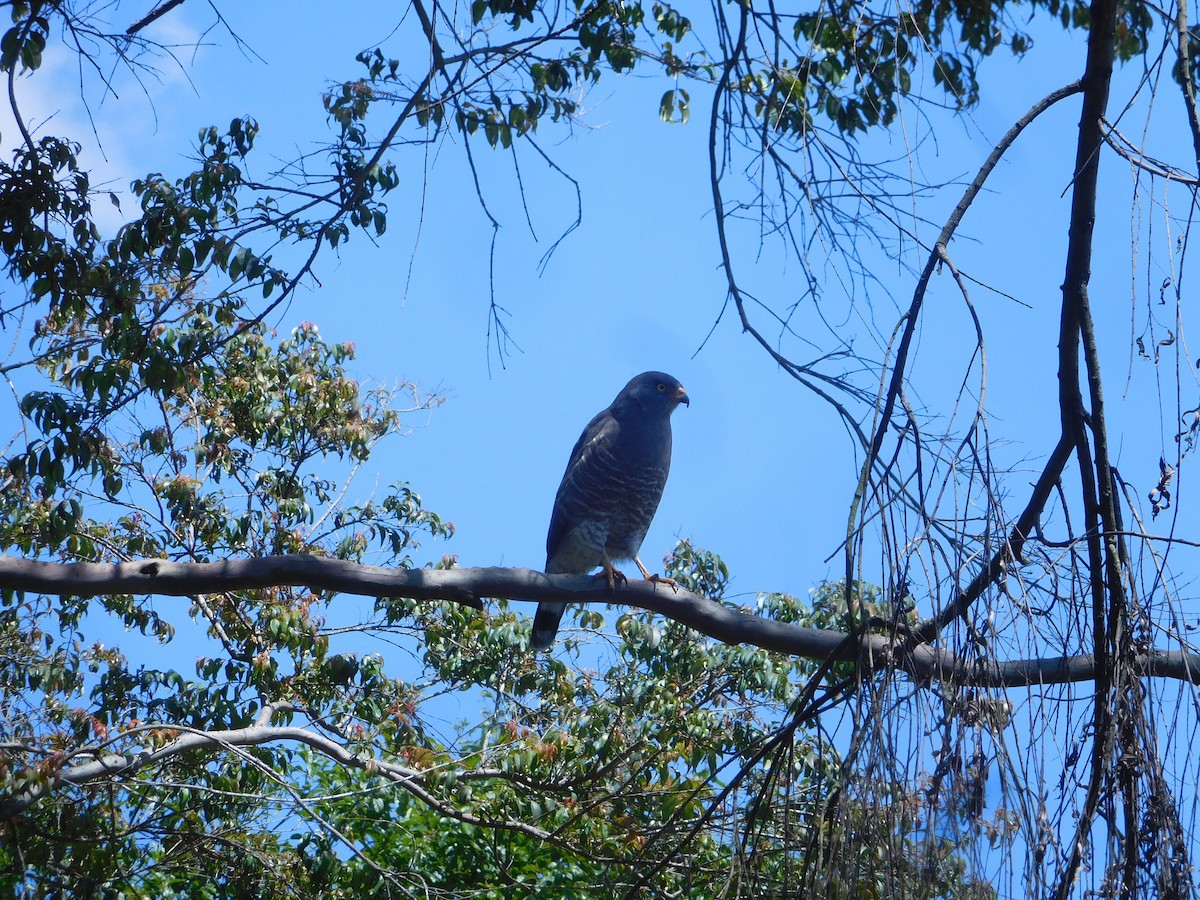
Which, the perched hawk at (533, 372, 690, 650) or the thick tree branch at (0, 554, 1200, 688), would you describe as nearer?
the thick tree branch at (0, 554, 1200, 688)

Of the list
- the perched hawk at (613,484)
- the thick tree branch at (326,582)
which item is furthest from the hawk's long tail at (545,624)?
the thick tree branch at (326,582)

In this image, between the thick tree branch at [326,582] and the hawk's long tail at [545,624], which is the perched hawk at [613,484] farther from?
the thick tree branch at [326,582]

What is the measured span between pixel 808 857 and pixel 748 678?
382 cm

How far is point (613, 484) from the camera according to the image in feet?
18.2

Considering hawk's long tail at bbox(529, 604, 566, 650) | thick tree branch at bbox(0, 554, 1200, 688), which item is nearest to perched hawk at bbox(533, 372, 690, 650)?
hawk's long tail at bbox(529, 604, 566, 650)

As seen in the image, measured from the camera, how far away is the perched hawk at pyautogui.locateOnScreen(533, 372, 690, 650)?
555 centimetres

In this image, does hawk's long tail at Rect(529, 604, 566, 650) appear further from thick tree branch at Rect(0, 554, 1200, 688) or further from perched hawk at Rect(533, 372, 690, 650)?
thick tree branch at Rect(0, 554, 1200, 688)

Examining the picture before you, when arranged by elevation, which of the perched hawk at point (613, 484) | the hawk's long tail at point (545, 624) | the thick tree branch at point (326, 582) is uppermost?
the perched hawk at point (613, 484)

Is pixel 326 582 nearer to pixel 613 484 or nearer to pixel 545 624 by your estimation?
pixel 545 624

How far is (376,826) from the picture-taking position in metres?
5.56

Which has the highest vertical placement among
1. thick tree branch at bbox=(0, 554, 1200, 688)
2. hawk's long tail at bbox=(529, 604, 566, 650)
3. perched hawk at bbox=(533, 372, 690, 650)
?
perched hawk at bbox=(533, 372, 690, 650)

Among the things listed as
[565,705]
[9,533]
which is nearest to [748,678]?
[565,705]

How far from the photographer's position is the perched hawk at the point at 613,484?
5.55m

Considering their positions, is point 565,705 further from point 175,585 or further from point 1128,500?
point 1128,500
